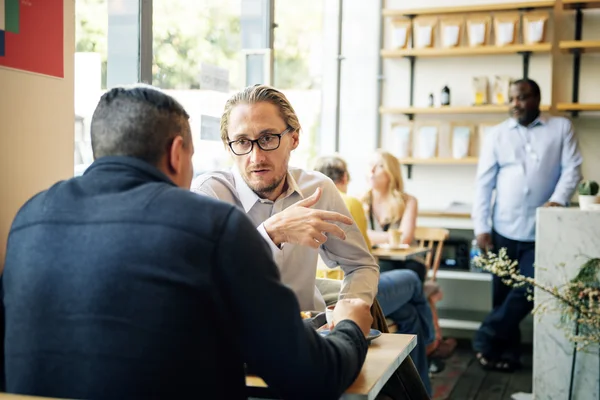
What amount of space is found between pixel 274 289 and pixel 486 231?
13.3 feet

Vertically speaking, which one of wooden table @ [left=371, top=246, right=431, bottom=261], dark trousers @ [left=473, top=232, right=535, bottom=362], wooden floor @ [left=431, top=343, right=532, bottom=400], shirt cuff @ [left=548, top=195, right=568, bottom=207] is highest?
shirt cuff @ [left=548, top=195, right=568, bottom=207]

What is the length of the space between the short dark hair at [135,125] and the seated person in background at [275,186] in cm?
80

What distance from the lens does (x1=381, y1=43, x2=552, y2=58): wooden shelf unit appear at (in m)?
5.54

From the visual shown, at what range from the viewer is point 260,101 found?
2172mm

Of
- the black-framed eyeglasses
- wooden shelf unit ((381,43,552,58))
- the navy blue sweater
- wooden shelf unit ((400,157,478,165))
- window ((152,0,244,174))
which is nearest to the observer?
the navy blue sweater

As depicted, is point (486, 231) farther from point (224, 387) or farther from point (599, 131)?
point (224, 387)

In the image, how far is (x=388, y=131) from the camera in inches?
247

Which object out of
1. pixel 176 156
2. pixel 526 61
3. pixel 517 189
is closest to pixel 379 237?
pixel 517 189

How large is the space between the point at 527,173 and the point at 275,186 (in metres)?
3.25

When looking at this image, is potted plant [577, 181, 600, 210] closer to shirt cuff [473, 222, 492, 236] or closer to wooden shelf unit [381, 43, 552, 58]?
shirt cuff [473, 222, 492, 236]

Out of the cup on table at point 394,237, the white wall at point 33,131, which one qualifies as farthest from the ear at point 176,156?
the cup on table at point 394,237

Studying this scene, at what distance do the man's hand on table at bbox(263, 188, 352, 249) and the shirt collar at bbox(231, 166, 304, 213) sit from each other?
34 centimetres

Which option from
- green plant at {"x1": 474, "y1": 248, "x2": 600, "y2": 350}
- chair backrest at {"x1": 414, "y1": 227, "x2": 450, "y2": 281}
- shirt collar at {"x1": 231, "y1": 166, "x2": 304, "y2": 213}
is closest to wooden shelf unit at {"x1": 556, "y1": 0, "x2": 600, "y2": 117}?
chair backrest at {"x1": 414, "y1": 227, "x2": 450, "y2": 281}

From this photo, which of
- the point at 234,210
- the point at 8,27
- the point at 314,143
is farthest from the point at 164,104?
the point at 314,143
